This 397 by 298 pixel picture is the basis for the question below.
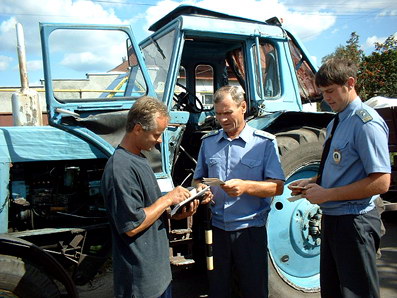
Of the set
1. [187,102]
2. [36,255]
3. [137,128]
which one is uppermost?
[187,102]

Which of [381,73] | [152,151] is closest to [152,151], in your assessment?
[152,151]

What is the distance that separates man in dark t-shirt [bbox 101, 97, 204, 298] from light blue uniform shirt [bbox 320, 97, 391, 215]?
0.85m

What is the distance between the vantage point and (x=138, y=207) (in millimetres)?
1756

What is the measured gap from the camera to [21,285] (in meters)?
2.37

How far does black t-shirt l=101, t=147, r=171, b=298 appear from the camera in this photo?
171 centimetres

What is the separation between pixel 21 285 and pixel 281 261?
86.5 inches

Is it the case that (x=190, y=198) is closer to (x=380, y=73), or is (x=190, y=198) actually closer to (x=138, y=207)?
(x=138, y=207)

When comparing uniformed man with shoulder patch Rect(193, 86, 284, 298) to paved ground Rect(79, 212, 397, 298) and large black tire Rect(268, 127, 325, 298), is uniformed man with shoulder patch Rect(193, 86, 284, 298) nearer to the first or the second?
large black tire Rect(268, 127, 325, 298)

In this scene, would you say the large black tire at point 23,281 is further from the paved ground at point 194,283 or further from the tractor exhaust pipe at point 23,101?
the tractor exhaust pipe at point 23,101

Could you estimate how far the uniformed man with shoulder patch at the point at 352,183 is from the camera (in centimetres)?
181

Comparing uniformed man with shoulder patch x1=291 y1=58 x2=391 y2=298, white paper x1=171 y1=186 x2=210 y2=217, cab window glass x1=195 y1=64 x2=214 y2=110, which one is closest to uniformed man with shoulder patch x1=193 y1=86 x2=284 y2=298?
white paper x1=171 y1=186 x2=210 y2=217

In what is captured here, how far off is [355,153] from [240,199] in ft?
2.39

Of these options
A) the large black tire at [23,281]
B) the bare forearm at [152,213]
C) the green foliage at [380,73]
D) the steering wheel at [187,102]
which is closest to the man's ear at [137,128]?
the bare forearm at [152,213]

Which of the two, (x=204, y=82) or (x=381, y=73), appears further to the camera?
(x=381, y=73)
